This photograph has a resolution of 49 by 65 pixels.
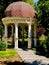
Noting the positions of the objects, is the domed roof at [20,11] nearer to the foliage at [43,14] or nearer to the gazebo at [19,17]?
the gazebo at [19,17]

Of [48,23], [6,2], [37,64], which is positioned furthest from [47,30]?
[6,2]

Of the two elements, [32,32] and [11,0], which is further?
[11,0]

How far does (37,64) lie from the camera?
19234 mm

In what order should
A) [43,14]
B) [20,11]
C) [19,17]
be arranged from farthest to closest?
1. [20,11]
2. [19,17]
3. [43,14]

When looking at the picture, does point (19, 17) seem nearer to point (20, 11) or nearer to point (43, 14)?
point (20, 11)

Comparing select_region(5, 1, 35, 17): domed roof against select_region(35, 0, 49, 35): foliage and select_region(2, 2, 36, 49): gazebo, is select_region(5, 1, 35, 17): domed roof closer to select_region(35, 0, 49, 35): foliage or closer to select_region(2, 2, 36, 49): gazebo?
select_region(2, 2, 36, 49): gazebo

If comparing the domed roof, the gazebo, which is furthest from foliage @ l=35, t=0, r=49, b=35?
the domed roof

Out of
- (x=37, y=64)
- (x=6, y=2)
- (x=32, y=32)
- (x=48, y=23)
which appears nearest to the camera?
(x=37, y=64)

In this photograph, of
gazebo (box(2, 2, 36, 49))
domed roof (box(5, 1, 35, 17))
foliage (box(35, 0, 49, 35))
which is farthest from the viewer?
domed roof (box(5, 1, 35, 17))

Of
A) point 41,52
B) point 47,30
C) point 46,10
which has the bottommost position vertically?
point 41,52

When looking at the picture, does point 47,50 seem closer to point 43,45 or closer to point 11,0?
point 43,45

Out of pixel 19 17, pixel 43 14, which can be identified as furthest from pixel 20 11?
pixel 43 14

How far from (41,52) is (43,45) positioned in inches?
36.7

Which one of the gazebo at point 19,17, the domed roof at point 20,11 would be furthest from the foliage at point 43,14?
the domed roof at point 20,11
